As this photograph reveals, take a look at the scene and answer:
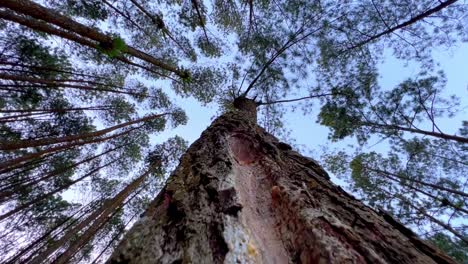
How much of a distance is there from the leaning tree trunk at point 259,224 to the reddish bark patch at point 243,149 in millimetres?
283

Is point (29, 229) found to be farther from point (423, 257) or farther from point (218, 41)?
point (423, 257)

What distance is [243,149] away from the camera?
8.89 feet

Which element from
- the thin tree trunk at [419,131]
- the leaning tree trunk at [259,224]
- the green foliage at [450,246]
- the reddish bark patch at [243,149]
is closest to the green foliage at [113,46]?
the reddish bark patch at [243,149]

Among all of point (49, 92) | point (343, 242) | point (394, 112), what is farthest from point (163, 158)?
point (343, 242)

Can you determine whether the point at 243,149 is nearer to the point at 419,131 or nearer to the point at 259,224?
the point at 259,224

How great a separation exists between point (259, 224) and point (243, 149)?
123 cm

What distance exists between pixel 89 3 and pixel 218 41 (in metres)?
3.76

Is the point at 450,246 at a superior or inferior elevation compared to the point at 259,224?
superior

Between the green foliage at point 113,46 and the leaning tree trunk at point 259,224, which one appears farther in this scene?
the green foliage at point 113,46

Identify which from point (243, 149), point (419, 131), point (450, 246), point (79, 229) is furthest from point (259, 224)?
point (450, 246)

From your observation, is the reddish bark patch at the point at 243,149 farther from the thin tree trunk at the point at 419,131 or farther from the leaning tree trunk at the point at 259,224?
the thin tree trunk at the point at 419,131

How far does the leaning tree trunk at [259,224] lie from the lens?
3.69ft

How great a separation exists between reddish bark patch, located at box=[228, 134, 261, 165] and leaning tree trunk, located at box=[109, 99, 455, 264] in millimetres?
283

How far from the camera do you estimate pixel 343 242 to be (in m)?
1.21
